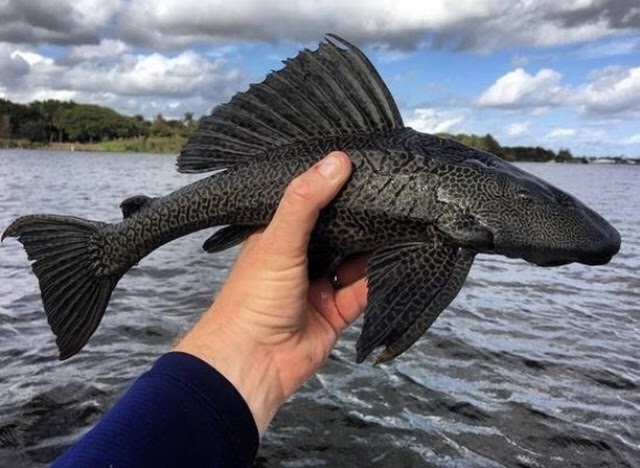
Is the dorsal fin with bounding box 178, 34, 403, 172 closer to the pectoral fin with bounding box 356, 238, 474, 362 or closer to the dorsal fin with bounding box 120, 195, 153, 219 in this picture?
the dorsal fin with bounding box 120, 195, 153, 219

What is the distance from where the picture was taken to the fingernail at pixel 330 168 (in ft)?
11.3

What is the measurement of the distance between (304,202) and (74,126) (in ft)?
539

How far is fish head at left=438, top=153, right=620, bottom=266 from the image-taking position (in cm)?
342

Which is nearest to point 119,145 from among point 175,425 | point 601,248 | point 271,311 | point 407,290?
point 271,311

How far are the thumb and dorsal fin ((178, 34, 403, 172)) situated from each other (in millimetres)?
354

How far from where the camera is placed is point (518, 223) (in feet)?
11.3

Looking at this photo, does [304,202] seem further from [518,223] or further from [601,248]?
[601,248]

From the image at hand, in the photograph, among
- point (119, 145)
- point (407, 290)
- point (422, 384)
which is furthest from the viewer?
point (119, 145)

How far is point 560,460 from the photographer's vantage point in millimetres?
6406

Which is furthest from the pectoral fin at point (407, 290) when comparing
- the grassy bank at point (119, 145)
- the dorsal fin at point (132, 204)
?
the grassy bank at point (119, 145)

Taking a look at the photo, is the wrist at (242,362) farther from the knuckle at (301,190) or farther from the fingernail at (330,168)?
the fingernail at (330,168)

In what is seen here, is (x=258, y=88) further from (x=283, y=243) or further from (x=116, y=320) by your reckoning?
(x=116, y=320)

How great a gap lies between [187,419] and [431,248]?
152 centimetres

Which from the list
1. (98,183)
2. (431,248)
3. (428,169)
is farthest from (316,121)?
(98,183)
